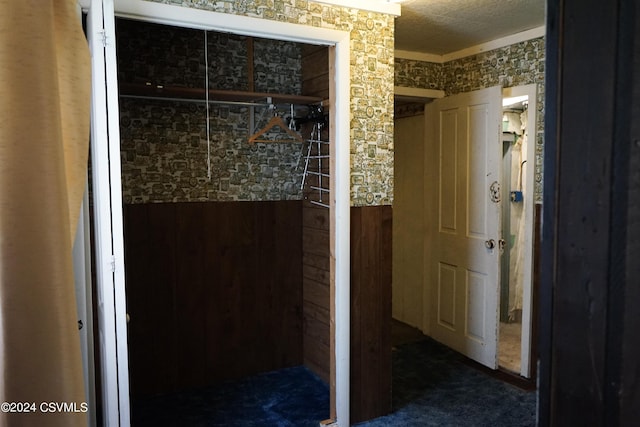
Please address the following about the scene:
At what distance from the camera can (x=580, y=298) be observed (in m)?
0.84

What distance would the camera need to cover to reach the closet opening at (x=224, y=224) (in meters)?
3.18

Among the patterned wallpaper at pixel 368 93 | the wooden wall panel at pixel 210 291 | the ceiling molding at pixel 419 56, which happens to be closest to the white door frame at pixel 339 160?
the patterned wallpaper at pixel 368 93

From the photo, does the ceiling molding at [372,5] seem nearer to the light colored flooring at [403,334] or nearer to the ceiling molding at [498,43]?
the ceiling molding at [498,43]

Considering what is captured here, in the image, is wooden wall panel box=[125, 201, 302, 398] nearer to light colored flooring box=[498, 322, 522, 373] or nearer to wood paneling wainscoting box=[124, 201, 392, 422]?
wood paneling wainscoting box=[124, 201, 392, 422]

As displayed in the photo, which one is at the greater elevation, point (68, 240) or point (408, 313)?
point (68, 240)

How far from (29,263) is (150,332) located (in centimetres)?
246

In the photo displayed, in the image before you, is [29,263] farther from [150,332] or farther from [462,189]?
[462,189]

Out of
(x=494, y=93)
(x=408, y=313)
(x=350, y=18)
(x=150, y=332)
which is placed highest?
(x=350, y=18)

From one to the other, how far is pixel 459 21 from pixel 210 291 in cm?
257

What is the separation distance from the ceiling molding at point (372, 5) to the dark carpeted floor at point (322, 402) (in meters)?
2.44

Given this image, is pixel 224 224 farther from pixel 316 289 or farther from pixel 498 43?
pixel 498 43

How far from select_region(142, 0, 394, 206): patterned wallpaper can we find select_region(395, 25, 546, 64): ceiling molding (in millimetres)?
1260

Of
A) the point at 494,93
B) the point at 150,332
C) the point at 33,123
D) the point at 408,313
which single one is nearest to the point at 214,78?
the point at 150,332

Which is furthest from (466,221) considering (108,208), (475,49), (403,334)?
(108,208)
